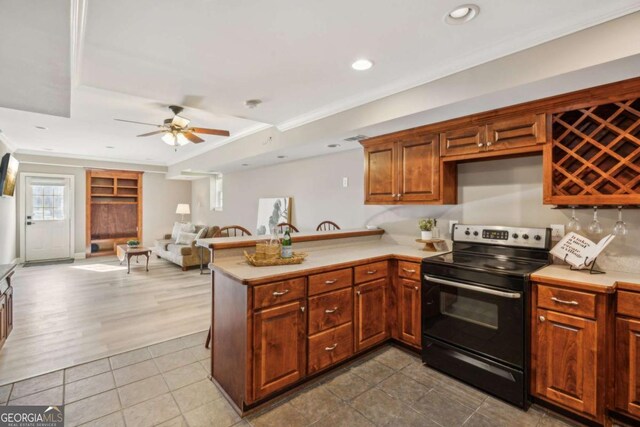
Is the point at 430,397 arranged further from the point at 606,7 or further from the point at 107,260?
the point at 107,260

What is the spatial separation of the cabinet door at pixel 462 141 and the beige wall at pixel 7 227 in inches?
272

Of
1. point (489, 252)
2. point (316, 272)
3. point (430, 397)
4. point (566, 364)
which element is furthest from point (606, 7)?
point (430, 397)

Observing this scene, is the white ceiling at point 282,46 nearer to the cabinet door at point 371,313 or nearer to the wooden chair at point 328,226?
the wooden chair at point 328,226

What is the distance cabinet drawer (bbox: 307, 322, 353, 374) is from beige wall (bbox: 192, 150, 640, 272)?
1.48m

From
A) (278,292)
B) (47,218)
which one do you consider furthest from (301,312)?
(47,218)

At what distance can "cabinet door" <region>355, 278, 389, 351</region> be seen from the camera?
102 inches

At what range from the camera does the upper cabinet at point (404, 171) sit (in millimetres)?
2930

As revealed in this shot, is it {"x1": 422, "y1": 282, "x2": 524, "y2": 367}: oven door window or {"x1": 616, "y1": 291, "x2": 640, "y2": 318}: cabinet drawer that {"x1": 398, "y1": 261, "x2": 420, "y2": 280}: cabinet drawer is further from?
{"x1": 616, "y1": 291, "x2": 640, "y2": 318}: cabinet drawer

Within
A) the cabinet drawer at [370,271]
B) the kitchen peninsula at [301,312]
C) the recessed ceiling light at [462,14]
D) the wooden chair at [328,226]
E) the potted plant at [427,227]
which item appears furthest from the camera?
the wooden chair at [328,226]

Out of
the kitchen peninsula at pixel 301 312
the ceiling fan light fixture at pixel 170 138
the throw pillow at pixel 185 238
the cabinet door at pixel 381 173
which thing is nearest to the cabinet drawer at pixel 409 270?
the kitchen peninsula at pixel 301 312

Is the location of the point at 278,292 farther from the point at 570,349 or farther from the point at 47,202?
the point at 47,202

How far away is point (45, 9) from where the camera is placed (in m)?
1.82

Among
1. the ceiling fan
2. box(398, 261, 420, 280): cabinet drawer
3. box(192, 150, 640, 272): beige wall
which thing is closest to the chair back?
box(192, 150, 640, 272): beige wall

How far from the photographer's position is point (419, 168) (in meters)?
3.02
